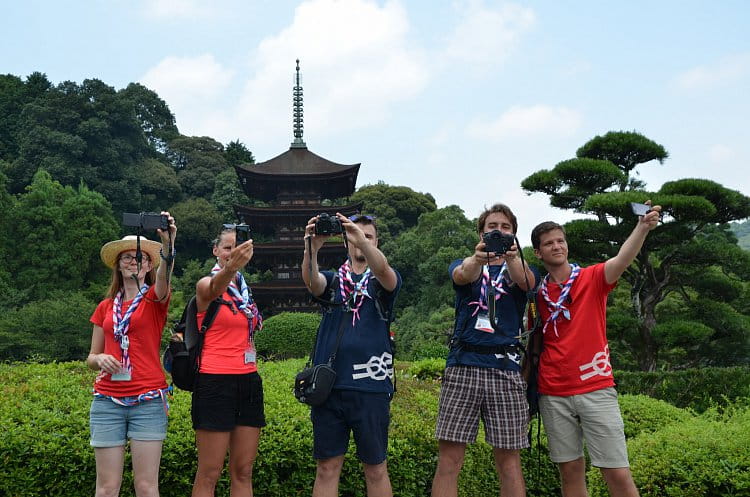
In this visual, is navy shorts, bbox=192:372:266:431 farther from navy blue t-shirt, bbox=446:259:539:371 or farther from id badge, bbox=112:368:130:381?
navy blue t-shirt, bbox=446:259:539:371

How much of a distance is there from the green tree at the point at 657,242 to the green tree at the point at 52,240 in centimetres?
2089

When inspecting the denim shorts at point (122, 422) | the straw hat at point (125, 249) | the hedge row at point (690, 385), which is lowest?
the hedge row at point (690, 385)

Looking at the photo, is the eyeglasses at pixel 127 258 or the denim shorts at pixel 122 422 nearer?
the denim shorts at pixel 122 422

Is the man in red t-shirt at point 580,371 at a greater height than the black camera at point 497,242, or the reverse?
the black camera at point 497,242

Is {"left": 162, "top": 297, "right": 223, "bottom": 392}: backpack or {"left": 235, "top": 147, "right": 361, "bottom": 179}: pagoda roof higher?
{"left": 235, "top": 147, "right": 361, "bottom": 179}: pagoda roof

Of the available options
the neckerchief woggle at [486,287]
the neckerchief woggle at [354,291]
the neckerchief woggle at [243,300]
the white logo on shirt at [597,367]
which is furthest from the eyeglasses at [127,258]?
the white logo on shirt at [597,367]

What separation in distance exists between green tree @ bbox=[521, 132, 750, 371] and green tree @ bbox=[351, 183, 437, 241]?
24578 mm

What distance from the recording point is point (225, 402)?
2.98 meters

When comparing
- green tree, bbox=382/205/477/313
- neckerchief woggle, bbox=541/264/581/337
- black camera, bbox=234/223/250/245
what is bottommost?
neckerchief woggle, bbox=541/264/581/337

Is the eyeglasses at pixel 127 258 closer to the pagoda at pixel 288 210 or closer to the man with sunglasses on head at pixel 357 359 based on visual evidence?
the man with sunglasses on head at pixel 357 359

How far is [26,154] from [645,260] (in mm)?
33699

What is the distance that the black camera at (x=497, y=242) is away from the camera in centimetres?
291

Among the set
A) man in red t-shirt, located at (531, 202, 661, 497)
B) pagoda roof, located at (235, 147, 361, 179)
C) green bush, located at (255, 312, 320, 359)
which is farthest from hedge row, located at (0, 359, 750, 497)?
pagoda roof, located at (235, 147, 361, 179)

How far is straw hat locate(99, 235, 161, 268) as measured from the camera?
326 centimetres
